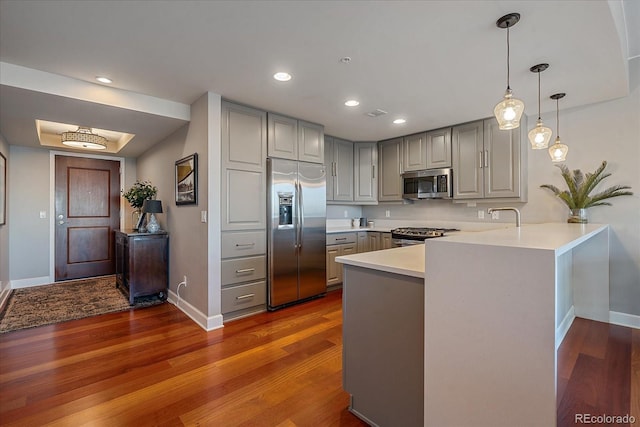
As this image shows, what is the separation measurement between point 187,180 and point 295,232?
4.47 ft

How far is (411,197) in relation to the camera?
4.36m

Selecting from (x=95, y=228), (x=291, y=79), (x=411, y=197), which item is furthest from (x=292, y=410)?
(x=95, y=228)

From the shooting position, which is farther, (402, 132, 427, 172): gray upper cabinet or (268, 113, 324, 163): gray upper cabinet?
(402, 132, 427, 172): gray upper cabinet

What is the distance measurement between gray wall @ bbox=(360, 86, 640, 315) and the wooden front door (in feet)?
21.4

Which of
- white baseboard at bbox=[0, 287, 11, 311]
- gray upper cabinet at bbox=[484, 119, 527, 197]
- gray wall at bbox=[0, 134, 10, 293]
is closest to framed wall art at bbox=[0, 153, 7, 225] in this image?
gray wall at bbox=[0, 134, 10, 293]

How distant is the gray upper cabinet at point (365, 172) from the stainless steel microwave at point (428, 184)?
1.75 ft

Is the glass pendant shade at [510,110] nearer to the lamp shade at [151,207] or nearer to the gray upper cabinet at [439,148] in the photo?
the gray upper cabinet at [439,148]

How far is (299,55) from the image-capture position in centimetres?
219

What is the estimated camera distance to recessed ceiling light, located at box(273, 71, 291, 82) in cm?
248

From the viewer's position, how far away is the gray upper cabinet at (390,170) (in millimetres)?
4555

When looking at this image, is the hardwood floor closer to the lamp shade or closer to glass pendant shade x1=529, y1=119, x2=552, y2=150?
the lamp shade

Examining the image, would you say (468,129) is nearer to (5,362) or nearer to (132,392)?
(132,392)

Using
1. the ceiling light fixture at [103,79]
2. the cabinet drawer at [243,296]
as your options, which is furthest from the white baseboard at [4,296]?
the ceiling light fixture at [103,79]

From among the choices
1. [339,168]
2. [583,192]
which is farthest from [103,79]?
[583,192]
